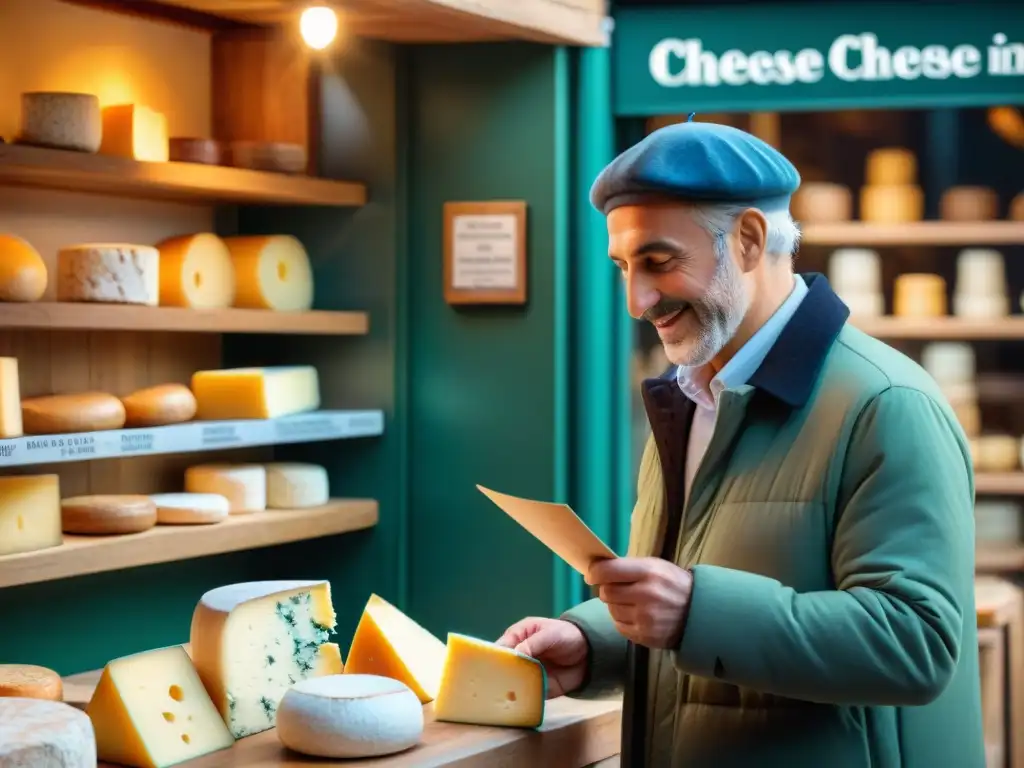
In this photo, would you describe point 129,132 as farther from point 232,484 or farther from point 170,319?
point 232,484

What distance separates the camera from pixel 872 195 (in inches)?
183

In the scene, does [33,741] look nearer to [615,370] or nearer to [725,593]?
[725,593]

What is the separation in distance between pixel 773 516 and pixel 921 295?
280 centimetres

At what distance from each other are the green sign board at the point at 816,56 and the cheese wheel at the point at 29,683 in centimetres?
219

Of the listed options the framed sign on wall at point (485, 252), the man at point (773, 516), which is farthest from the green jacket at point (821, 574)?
the framed sign on wall at point (485, 252)

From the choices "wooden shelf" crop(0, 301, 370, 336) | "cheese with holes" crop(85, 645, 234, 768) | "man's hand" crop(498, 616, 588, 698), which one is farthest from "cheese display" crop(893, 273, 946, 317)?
"cheese with holes" crop(85, 645, 234, 768)

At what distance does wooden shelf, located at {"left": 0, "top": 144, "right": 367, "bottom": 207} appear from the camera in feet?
10.5

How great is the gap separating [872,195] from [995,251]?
1.36 feet

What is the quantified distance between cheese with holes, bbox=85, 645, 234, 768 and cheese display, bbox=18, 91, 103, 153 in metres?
1.37

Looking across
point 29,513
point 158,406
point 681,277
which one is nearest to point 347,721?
point 681,277

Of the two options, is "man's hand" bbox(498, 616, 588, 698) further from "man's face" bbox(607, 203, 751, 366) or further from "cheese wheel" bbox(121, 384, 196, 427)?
"cheese wheel" bbox(121, 384, 196, 427)

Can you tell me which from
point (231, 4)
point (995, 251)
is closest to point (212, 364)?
point (231, 4)

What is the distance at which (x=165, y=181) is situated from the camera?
3.50 metres

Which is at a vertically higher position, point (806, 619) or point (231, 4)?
point (231, 4)
